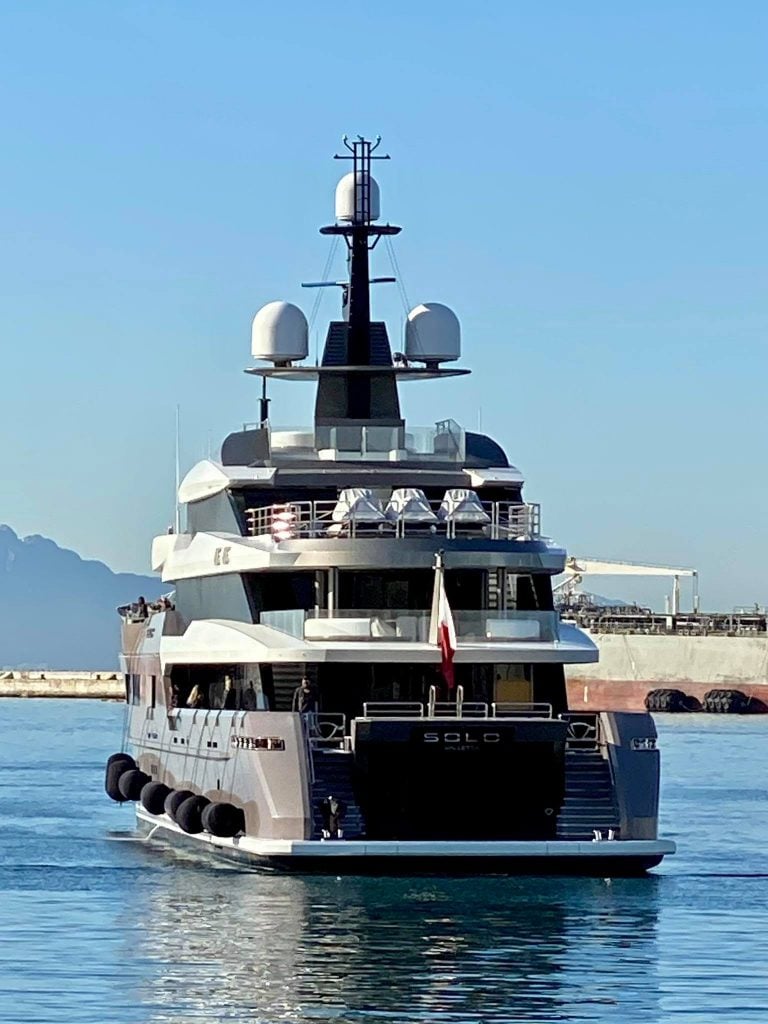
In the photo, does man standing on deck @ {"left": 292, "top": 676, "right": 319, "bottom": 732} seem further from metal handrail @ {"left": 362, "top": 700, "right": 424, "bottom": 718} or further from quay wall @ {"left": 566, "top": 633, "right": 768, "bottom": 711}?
quay wall @ {"left": 566, "top": 633, "right": 768, "bottom": 711}

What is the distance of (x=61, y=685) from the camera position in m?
181

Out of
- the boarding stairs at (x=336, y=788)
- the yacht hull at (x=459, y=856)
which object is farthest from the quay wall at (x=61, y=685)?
the yacht hull at (x=459, y=856)

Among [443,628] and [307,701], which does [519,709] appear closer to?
[443,628]

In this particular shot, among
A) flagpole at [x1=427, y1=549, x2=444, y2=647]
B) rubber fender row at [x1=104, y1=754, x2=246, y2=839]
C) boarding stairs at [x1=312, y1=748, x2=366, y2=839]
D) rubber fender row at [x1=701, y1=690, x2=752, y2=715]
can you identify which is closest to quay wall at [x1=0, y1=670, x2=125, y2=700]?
rubber fender row at [x1=701, y1=690, x2=752, y2=715]

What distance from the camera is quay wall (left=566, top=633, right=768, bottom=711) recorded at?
389ft

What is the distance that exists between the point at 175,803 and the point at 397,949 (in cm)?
1076

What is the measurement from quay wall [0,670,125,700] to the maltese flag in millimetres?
132151

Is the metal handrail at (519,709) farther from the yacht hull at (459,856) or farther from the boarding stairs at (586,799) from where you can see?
the yacht hull at (459,856)

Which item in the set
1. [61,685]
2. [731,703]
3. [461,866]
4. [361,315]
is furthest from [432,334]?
[61,685]

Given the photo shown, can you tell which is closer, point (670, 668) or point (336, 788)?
point (336, 788)

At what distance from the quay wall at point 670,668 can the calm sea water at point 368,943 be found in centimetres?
7469

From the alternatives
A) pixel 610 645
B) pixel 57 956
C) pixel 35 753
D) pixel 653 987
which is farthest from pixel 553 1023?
pixel 610 645

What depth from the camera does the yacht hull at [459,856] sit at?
114ft

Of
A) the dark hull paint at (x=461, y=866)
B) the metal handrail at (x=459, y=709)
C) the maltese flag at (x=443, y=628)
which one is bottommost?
the dark hull paint at (x=461, y=866)
